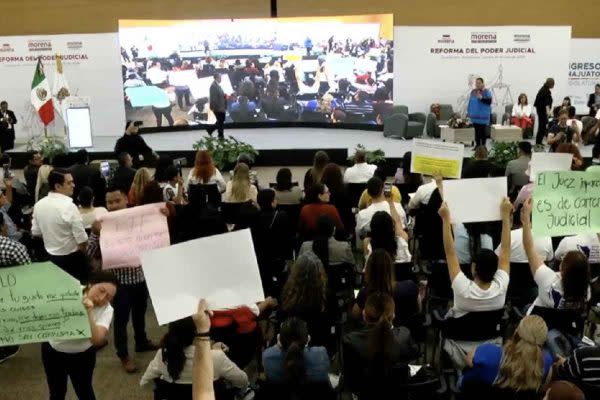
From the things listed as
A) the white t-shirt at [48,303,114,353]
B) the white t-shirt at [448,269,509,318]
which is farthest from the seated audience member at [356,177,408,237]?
the white t-shirt at [48,303,114,353]

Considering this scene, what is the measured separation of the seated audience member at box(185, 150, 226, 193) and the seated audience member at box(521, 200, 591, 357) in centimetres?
406

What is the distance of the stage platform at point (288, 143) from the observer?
1223cm

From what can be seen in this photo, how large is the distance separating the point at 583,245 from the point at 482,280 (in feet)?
3.85

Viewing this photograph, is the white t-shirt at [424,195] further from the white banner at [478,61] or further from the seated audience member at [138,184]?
the white banner at [478,61]

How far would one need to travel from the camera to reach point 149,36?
14.9 meters

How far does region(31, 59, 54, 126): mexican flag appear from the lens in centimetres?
1372

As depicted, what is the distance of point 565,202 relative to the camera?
3.65 meters

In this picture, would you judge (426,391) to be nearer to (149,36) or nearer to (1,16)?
(149,36)

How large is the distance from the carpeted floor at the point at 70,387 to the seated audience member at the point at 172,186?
4.91 feet

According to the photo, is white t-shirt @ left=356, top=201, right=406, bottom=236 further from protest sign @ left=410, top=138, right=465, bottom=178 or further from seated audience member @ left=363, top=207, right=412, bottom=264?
seated audience member @ left=363, top=207, right=412, bottom=264

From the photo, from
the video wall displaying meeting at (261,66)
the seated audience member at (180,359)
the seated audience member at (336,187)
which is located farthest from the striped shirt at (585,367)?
the video wall displaying meeting at (261,66)

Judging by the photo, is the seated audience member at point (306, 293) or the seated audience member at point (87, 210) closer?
the seated audience member at point (306, 293)

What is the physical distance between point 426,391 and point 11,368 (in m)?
3.43

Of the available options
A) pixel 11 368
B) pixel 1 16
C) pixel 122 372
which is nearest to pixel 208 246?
pixel 122 372
